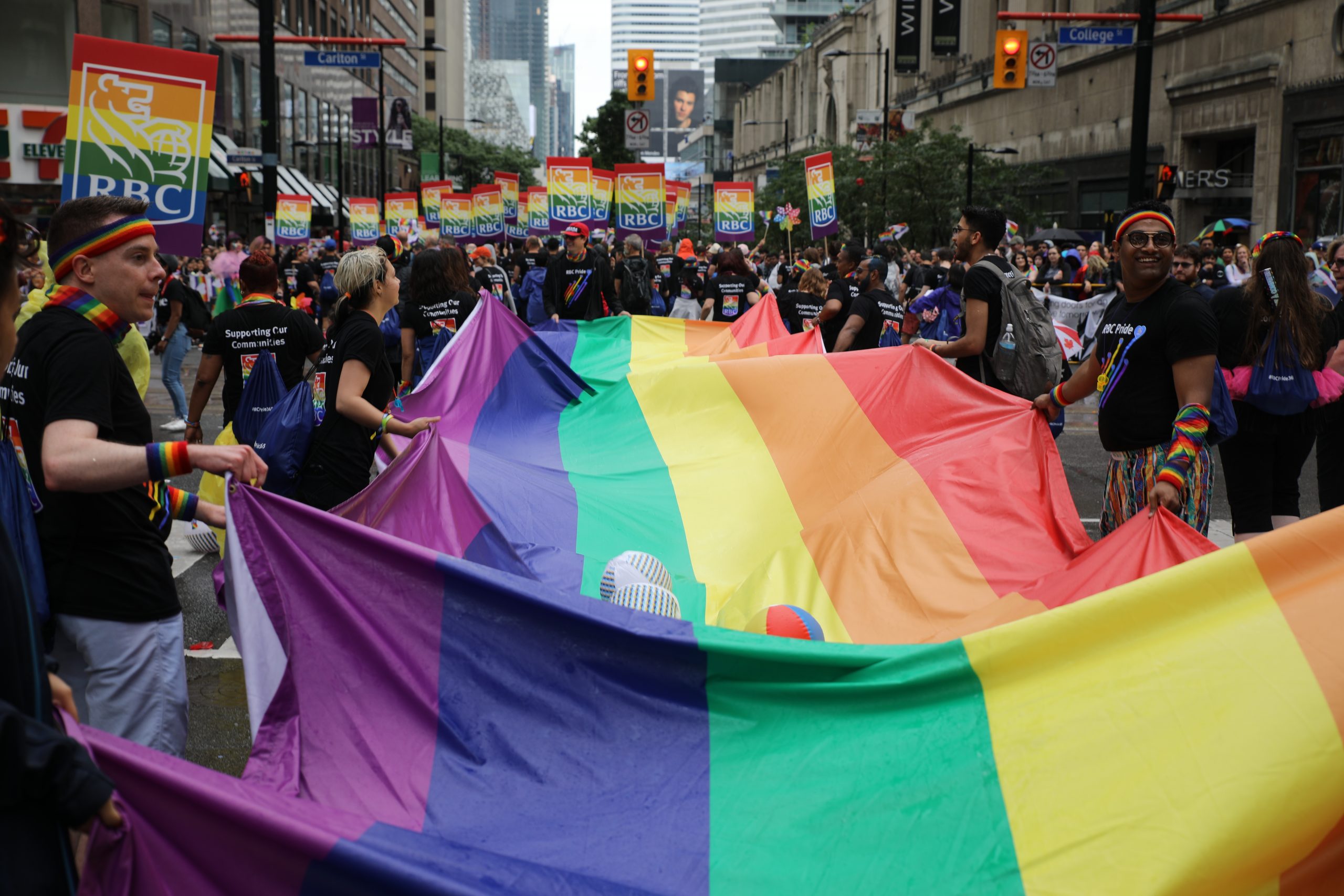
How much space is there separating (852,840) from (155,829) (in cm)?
159

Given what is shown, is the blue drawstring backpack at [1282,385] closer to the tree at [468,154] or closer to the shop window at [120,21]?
the shop window at [120,21]

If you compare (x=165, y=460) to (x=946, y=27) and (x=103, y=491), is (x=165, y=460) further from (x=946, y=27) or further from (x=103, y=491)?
(x=946, y=27)

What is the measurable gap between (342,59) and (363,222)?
7.59 metres

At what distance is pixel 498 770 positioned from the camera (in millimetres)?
3287

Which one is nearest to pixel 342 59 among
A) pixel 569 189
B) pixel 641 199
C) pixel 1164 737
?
pixel 569 189

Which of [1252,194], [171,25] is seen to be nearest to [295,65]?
[171,25]

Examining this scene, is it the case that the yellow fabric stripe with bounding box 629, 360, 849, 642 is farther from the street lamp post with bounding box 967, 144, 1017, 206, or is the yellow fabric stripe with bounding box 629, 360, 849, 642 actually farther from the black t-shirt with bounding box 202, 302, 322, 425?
the street lamp post with bounding box 967, 144, 1017, 206

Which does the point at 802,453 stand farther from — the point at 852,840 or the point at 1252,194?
the point at 1252,194

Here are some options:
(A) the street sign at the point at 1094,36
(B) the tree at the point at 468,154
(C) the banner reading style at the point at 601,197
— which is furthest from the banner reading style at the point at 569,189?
(B) the tree at the point at 468,154

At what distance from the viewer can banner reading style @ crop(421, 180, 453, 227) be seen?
101 ft

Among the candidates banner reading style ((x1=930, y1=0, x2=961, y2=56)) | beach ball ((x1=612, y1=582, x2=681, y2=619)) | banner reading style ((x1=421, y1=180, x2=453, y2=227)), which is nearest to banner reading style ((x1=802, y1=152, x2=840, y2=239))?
banner reading style ((x1=421, y1=180, x2=453, y2=227))

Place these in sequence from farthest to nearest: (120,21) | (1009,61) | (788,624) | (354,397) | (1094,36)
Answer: (120,21)
(1009,61)
(1094,36)
(354,397)
(788,624)

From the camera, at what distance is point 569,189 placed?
2353cm

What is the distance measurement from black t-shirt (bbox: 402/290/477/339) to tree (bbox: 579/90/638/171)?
7290cm
